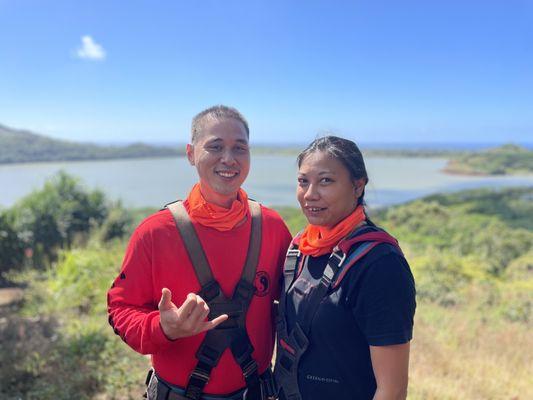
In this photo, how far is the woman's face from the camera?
74.8 inches

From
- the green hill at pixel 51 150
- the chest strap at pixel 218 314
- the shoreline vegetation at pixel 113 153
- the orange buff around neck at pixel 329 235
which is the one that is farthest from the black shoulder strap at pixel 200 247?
the green hill at pixel 51 150

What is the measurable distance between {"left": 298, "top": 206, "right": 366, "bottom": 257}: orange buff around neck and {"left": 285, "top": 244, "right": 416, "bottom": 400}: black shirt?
54mm

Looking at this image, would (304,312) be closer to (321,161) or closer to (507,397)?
(321,161)

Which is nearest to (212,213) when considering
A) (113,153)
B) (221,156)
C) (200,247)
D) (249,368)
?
(200,247)

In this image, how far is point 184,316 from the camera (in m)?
1.64

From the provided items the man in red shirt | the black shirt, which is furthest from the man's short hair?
the black shirt

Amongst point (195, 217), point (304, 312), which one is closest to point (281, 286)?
point (304, 312)

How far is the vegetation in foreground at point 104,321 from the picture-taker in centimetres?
423

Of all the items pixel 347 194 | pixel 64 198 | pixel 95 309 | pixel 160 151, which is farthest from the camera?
pixel 160 151

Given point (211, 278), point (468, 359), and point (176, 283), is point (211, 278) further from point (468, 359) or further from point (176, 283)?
point (468, 359)

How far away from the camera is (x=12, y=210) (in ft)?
38.2

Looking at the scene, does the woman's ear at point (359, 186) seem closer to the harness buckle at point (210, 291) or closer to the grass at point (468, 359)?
the harness buckle at point (210, 291)

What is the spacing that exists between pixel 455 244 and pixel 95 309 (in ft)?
55.1

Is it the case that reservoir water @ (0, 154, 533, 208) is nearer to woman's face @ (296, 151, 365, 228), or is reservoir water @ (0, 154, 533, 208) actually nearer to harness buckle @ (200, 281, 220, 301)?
woman's face @ (296, 151, 365, 228)
